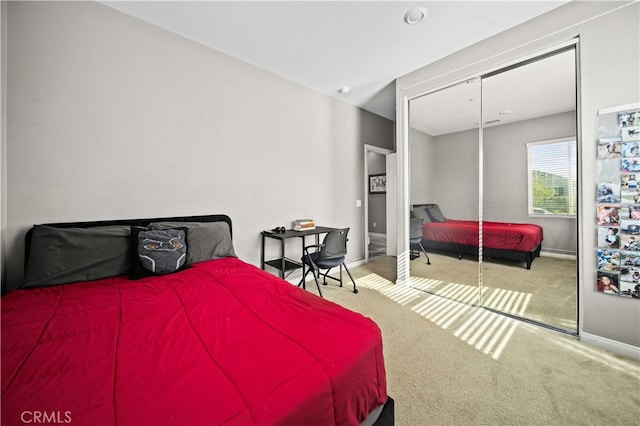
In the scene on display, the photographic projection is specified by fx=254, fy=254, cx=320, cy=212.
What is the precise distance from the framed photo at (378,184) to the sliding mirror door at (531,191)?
3.47 m

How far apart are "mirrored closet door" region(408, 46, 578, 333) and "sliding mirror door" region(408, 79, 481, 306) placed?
0.01 metres

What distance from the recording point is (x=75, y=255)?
5.98ft

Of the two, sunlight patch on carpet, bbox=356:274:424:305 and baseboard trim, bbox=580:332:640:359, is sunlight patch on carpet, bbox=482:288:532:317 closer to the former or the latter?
baseboard trim, bbox=580:332:640:359

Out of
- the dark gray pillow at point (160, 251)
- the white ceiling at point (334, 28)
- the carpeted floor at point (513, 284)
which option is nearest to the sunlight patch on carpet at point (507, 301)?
the carpeted floor at point (513, 284)

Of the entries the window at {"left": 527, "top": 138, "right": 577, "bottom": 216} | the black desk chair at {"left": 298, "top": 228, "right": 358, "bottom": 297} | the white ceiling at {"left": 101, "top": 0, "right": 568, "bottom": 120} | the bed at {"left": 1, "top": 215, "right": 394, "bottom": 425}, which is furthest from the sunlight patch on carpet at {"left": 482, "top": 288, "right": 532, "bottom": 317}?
the white ceiling at {"left": 101, "top": 0, "right": 568, "bottom": 120}

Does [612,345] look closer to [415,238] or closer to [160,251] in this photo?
[415,238]

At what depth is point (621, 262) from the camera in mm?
1948

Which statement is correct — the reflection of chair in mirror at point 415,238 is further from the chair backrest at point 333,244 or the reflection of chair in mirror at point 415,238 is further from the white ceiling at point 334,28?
the white ceiling at point 334,28

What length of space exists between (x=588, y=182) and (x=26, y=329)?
3723mm

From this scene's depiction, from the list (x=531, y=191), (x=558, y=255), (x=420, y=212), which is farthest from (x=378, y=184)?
(x=558, y=255)

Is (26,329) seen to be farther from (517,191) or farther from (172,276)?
(517,191)

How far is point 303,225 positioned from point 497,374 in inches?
95.7

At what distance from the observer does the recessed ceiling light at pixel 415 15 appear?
2.23m

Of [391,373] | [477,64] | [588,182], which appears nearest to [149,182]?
[391,373]
